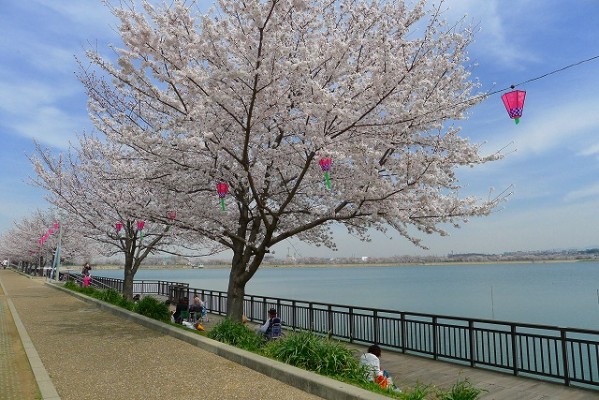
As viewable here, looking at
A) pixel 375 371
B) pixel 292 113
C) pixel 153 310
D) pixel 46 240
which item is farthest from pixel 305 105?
pixel 46 240

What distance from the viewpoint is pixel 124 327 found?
12.0 metres

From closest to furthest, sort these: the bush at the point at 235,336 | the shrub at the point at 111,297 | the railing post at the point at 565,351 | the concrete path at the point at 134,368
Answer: the concrete path at the point at 134,368 < the railing post at the point at 565,351 < the bush at the point at 235,336 < the shrub at the point at 111,297

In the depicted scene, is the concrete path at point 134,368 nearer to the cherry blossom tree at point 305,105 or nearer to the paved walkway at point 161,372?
the paved walkway at point 161,372

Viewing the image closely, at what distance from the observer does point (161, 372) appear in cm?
735

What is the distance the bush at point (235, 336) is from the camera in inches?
363

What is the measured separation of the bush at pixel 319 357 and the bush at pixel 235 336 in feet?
4.36

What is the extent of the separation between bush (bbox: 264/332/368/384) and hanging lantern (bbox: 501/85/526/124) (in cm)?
482

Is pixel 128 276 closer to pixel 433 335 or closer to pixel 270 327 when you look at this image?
pixel 270 327

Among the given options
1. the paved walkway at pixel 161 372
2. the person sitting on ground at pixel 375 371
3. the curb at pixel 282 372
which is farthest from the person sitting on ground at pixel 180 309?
the person sitting on ground at pixel 375 371

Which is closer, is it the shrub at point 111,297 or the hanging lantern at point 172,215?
the hanging lantern at point 172,215

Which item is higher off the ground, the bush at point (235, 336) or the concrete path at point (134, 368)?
the bush at point (235, 336)

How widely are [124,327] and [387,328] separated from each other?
6762 mm

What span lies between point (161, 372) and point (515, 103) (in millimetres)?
7336

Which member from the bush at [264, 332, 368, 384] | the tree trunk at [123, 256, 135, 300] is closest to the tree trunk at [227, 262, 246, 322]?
the bush at [264, 332, 368, 384]
